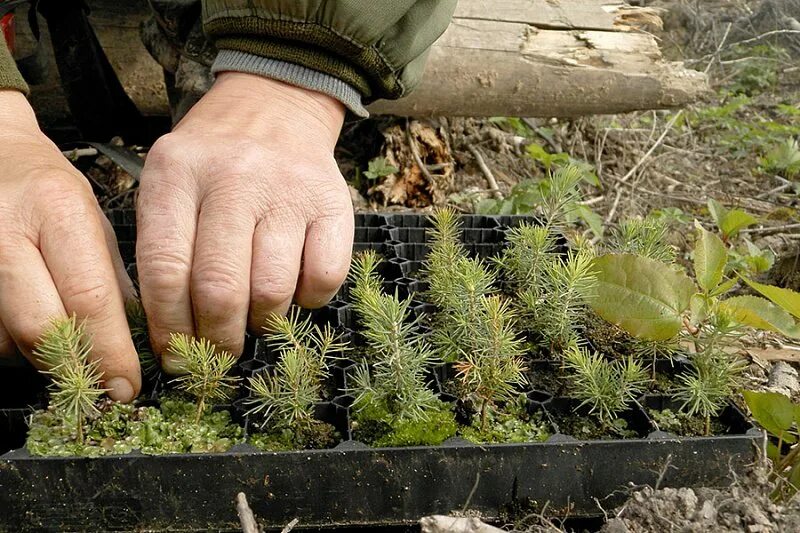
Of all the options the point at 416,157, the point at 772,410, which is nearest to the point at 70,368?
the point at 772,410

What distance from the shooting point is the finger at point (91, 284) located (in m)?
1.44

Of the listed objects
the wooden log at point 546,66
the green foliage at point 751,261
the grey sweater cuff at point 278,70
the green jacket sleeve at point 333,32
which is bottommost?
the green foliage at point 751,261

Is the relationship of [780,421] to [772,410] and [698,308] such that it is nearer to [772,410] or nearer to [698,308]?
[772,410]

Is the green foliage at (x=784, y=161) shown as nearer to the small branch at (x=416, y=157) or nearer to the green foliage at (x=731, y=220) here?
the green foliage at (x=731, y=220)

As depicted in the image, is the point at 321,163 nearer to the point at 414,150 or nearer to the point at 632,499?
the point at 632,499

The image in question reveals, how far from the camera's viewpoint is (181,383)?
160 cm

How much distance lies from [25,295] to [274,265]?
1.56ft

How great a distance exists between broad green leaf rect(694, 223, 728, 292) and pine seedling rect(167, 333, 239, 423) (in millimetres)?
1107

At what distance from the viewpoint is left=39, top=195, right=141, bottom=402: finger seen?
4.71 ft

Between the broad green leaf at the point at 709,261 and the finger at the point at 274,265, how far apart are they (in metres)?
0.95

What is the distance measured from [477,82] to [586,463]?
99.4 inches

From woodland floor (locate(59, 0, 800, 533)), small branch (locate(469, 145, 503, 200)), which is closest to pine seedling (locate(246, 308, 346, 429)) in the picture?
woodland floor (locate(59, 0, 800, 533))

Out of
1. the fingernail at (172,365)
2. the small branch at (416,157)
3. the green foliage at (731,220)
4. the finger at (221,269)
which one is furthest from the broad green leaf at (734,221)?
the fingernail at (172,365)

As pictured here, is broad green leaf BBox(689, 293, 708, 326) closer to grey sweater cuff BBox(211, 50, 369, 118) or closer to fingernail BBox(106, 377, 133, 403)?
grey sweater cuff BBox(211, 50, 369, 118)
